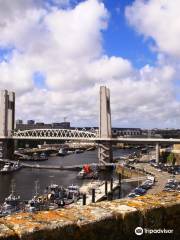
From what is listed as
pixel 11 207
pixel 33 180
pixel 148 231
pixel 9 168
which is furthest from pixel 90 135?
pixel 148 231

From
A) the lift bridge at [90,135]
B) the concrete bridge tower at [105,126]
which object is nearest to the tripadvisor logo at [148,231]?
the lift bridge at [90,135]

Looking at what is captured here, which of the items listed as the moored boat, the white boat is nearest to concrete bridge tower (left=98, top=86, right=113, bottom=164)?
the moored boat

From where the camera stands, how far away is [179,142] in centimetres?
8056

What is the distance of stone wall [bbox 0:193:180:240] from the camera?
2992 millimetres

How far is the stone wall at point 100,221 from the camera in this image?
9.82 ft

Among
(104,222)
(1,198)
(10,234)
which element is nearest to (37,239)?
(10,234)

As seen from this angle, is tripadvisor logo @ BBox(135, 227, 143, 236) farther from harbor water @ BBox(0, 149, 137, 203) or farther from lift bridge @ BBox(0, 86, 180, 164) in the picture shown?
lift bridge @ BBox(0, 86, 180, 164)

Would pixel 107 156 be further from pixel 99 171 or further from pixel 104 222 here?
pixel 104 222

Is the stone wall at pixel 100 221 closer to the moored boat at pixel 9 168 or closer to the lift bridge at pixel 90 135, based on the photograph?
the moored boat at pixel 9 168

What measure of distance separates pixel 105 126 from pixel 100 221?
82.3 m

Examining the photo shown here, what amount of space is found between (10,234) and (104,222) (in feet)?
2.71

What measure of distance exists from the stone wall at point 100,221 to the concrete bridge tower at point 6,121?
88.9 m

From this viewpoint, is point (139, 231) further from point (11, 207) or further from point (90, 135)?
point (90, 135)

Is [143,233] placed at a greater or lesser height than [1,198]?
greater
